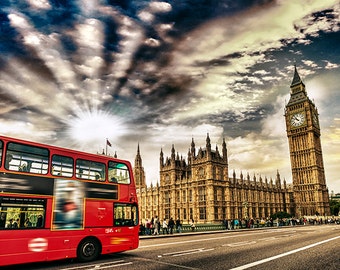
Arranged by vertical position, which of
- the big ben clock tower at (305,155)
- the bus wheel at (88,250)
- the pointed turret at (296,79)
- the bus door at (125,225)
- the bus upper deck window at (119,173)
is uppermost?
the pointed turret at (296,79)

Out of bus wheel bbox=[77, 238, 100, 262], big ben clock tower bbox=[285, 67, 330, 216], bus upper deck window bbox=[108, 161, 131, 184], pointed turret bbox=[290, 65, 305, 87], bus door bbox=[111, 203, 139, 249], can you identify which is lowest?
bus wheel bbox=[77, 238, 100, 262]

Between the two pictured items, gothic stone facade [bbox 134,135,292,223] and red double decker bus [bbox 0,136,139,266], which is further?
gothic stone facade [bbox 134,135,292,223]

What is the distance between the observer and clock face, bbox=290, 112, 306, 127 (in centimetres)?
9531

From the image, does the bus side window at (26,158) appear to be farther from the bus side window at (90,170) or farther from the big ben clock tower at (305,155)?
the big ben clock tower at (305,155)

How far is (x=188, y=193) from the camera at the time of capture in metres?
71.9

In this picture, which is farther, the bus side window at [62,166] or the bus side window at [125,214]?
the bus side window at [125,214]

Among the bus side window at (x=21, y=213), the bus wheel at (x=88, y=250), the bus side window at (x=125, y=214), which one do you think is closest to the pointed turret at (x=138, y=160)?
the bus side window at (x=125, y=214)

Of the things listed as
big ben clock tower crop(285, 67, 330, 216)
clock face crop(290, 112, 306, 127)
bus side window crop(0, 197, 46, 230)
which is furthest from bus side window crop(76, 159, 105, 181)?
clock face crop(290, 112, 306, 127)

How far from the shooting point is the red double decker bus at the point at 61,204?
9.65 m

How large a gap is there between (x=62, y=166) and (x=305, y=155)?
314ft

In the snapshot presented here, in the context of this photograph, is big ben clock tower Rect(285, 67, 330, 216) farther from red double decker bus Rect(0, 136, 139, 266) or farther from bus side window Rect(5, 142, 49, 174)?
bus side window Rect(5, 142, 49, 174)

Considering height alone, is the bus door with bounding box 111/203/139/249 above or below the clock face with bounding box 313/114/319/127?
below

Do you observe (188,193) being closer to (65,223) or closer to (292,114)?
(292,114)

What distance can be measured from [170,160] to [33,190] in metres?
70.1
